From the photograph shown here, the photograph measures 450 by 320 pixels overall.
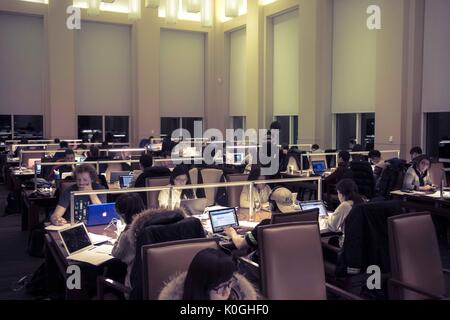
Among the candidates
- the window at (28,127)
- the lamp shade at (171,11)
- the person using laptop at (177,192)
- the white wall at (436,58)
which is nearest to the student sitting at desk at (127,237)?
the person using laptop at (177,192)

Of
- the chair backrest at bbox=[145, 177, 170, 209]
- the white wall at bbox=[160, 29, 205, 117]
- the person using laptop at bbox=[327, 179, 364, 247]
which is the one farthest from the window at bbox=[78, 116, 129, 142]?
the person using laptop at bbox=[327, 179, 364, 247]

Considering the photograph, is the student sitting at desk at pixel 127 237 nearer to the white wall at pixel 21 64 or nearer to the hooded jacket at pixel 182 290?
the hooded jacket at pixel 182 290

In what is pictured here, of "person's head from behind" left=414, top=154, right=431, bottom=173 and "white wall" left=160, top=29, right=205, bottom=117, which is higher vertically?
"white wall" left=160, top=29, right=205, bottom=117

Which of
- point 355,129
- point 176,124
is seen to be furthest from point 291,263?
point 176,124

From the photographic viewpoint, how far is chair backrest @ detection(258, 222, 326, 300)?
2799 mm

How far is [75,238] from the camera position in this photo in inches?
142

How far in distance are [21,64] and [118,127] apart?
3388 mm

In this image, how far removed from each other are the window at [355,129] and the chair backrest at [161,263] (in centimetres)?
925

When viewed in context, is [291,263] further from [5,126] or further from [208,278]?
[5,126]

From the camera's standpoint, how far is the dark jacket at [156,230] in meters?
2.71

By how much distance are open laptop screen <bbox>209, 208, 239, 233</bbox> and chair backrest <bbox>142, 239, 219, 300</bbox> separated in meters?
1.60

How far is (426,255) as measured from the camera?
312 centimetres

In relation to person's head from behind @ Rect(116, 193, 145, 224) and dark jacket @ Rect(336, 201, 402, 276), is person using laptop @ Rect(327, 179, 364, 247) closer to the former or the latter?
dark jacket @ Rect(336, 201, 402, 276)
